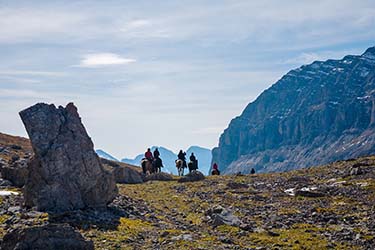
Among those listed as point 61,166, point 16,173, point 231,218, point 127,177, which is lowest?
point 231,218

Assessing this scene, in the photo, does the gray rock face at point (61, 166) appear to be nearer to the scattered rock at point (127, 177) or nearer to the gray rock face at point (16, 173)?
the gray rock face at point (16, 173)

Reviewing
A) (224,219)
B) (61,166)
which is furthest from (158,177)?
(224,219)

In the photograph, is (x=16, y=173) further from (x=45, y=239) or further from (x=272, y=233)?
(x=272, y=233)

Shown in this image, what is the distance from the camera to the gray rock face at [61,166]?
35344 millimetres

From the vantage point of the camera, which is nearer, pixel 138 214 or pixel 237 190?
pixel 138 214

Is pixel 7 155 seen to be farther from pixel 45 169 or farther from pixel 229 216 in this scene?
pixel 229 216

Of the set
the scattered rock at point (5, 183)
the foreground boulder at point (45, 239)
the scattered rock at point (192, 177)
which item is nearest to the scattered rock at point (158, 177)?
the scattered rock at point (192, 177)

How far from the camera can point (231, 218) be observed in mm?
34656

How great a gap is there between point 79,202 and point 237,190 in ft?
70.7

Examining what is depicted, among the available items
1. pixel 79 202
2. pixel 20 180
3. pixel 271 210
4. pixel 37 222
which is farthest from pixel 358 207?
pixel 20 180

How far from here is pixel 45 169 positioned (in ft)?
118

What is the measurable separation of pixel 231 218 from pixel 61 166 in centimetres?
1309

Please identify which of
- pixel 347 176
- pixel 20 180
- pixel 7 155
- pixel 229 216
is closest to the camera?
pixel 229 216

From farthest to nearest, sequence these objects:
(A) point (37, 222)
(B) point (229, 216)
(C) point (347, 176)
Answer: (C) point (347, 176)
(B) point (229, 216)
(A) point (37, 222)
